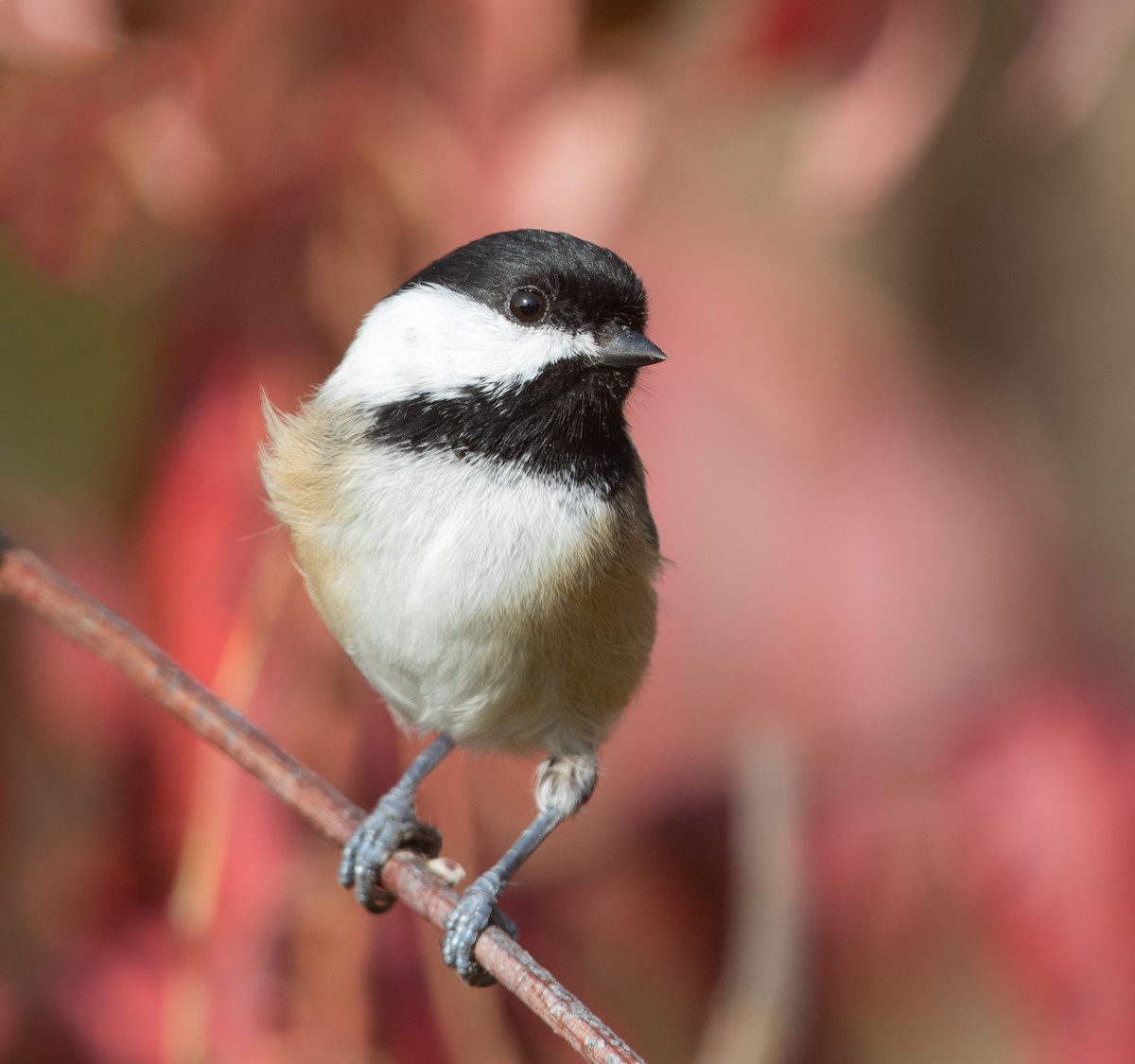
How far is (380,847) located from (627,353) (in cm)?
50

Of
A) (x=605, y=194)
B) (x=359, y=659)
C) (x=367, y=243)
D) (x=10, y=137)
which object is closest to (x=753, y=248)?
(x=605, y=194)

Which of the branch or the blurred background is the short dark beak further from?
the branch

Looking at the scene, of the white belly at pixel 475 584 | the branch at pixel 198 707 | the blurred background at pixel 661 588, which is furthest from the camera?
the blurred background at pixel 661 588

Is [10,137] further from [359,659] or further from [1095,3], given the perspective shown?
[1095,3]

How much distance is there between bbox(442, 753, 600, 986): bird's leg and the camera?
1.16 metres

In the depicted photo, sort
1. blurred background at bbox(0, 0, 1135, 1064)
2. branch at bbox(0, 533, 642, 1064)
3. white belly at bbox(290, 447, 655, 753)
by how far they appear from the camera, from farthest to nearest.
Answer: blurred background at bbox(0, 0, 1135, 1064) → white belly at bbox(290, 447, 655, 753) → branch at bbox(0, 533, 642, 1064)

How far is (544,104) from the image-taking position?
1.28 meters

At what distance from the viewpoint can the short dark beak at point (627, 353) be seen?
1127 mm

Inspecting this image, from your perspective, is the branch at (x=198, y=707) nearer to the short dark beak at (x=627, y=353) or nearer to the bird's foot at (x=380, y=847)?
the bird's foot at (x=380, y=847)

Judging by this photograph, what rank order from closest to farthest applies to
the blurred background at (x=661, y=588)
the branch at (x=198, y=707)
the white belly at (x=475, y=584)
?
the branch at (x=198, y=707) < the white belly at (x=475, y=584) < the blurred background at (x=661, y=588)

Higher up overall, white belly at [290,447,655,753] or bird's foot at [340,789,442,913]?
white belly at [290,447,655,753]

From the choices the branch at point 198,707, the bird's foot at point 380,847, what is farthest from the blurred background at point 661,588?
the branch at point 198,707

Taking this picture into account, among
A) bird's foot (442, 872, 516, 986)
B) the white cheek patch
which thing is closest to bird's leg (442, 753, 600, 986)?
bird's foot (442, 872, 516, 986)

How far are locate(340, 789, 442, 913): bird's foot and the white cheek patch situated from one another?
0.39 metres
